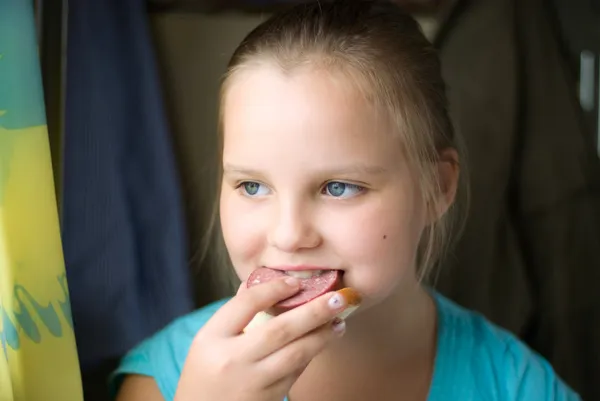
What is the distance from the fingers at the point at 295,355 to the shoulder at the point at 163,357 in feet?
0.82

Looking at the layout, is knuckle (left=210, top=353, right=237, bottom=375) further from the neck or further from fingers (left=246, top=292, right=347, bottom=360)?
the neck

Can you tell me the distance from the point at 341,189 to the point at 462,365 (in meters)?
0.31

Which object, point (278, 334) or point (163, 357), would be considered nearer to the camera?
point (278, 334)

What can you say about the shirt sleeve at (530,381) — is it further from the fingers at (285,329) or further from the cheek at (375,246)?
the fingers at (285,329)

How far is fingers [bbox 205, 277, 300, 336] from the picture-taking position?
26.4 inches

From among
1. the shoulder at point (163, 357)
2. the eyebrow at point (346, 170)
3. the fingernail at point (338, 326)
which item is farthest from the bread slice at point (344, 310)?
the shoulder at point (163, 357)

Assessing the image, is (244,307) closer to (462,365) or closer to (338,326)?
(338,326)

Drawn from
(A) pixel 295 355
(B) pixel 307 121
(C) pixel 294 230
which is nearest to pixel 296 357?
(A) pixel 295 355

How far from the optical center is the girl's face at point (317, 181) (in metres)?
0.71

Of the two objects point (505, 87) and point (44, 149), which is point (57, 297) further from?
point (505, 87)

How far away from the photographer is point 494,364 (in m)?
0.91

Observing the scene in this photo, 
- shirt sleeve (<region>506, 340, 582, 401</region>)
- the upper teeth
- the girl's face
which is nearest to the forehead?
the girl's face

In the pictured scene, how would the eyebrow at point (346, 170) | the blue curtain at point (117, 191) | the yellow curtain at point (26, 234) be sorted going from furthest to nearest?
the blue curtain at point (117, 191) → the eyebrow at point (346, 170) → the yellow curtain at point (26, 234)

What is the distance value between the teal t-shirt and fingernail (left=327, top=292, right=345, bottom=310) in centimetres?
27
